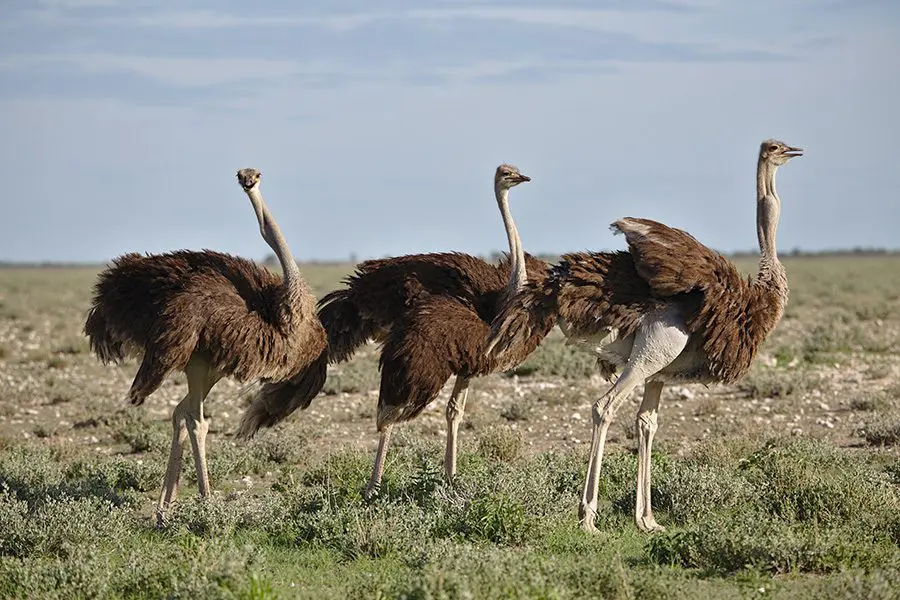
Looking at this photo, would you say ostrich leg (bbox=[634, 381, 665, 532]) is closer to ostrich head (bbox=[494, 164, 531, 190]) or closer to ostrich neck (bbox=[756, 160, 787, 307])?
ostrich neck (bbox=[756, 160, 787, 307])

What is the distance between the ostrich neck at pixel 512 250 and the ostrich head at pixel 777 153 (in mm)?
1820

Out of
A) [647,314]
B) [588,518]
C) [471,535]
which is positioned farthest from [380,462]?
[647,314]

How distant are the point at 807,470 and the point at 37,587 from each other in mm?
5261

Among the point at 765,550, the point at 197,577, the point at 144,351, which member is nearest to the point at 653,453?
the point at 765,550

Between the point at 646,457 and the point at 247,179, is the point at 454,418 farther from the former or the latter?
the point at 247,179

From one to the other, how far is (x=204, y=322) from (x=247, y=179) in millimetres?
1079

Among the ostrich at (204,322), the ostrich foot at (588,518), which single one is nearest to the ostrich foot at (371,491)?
the ostrich at (204,322)

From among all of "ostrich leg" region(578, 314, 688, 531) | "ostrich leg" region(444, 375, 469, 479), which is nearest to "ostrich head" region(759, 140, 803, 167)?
"ostrich leg" region(578, 314, 688, 531)

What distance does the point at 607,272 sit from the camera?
27.1 feet

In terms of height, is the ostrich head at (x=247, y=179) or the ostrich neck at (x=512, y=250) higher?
the ostrich head at (x=247, y=179)

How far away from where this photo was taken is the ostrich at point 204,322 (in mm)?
8469

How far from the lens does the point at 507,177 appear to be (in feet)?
30.8

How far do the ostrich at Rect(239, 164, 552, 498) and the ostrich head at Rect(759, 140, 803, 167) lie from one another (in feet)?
5.81

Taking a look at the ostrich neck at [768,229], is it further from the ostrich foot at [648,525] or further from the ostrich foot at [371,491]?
the ostrich foot at [371,491]
